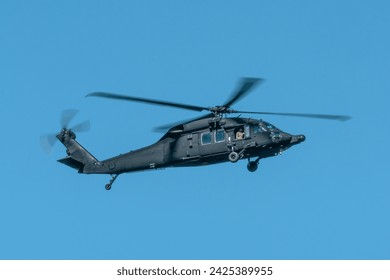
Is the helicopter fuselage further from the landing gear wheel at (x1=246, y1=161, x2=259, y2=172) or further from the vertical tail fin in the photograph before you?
the vertical tail fin

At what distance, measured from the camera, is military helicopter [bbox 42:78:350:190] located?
37.6 metres

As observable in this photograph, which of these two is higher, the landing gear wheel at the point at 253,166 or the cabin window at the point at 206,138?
the cabin window at the point at 206,138

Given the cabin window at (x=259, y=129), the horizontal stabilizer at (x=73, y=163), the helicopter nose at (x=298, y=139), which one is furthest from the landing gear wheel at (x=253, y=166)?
→ the horizontal stabilizer at (x=73, y=163)

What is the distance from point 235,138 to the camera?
38062 mm

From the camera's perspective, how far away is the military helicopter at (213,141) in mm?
37625

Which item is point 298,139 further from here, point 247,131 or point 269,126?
point 247,131

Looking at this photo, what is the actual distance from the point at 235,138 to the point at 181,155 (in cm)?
279

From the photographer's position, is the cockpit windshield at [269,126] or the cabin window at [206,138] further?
the cabin window at [206,138]

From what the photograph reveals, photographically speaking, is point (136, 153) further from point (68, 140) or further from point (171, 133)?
point (68, 140)

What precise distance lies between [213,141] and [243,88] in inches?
130

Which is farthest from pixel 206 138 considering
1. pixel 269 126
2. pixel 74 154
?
pixel 74 154

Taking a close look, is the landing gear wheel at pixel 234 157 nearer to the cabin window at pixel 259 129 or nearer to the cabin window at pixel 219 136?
the cabin window at pixel 219 136

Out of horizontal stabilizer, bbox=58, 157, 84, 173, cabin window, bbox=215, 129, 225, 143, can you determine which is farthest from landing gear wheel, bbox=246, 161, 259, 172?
horizontal stabilizer, bbox=58, 157, 84, 173
